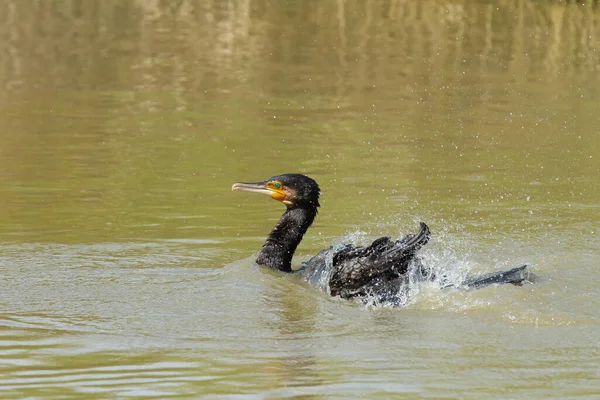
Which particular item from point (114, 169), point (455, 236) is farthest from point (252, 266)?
point (114, 169)

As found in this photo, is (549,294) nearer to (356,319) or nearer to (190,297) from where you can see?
(356,319)

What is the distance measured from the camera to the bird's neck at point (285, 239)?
10664 mm

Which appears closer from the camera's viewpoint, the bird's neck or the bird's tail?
the bird's tail

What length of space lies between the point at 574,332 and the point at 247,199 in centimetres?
557

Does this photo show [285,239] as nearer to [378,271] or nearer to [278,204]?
[378,271]

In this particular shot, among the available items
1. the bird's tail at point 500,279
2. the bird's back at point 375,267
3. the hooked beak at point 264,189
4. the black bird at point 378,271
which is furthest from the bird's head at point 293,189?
the bird's tail at point 500,279

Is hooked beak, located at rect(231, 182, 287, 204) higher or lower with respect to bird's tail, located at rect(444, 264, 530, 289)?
higher

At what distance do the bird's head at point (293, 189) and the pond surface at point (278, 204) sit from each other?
719 millimetres

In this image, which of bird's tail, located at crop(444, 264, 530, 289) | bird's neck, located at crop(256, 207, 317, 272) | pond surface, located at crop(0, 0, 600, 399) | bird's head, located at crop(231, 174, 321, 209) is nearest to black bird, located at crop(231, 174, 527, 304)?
bird's tail, located at crop(444, 264, 530, 289)

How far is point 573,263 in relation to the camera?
35.2 feet

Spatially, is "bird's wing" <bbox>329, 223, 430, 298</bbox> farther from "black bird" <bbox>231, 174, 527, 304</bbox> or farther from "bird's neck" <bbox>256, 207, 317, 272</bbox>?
"bird's neck" <bbox>256, 207, 317, 272</bbox>

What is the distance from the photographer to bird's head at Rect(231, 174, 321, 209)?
10.8 meters

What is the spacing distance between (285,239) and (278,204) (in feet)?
9.18

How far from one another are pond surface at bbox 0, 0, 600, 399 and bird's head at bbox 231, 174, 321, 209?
0.72 meters
